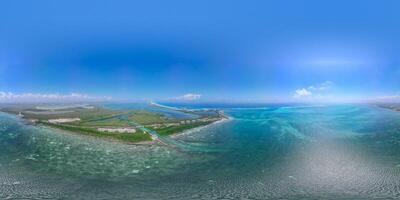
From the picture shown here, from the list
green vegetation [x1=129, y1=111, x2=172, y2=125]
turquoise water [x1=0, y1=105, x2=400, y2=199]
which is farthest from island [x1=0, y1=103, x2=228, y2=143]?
turquoise water [x1=0, y1=105, x2=400, y2=199]

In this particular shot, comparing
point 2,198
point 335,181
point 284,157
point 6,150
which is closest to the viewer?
point 2,198

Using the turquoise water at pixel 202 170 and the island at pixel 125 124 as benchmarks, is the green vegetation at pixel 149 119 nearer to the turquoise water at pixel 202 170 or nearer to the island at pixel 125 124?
the island at pixel 125 124

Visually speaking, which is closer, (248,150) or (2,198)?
(2,198)

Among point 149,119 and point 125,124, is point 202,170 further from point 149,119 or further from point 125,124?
point 149,119

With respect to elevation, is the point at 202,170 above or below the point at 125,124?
below

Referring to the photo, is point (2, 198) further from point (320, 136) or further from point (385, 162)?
point (320, 136)

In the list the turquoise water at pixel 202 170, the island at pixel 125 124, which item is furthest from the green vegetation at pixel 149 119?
the turquoise water at pixel 202 170

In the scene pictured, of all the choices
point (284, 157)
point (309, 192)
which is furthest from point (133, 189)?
point (284, 157)

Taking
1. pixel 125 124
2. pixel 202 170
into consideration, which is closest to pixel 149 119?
pixel 125 124
